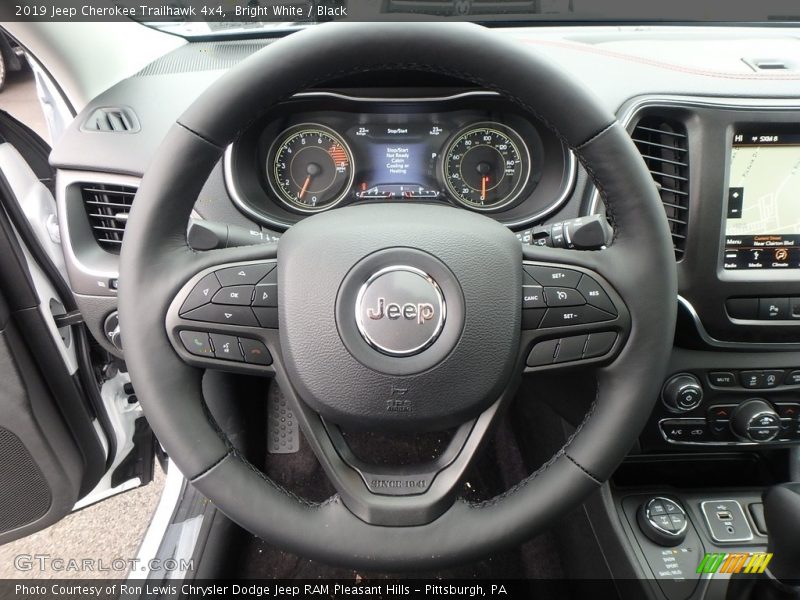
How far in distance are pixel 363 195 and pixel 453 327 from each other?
649 mm

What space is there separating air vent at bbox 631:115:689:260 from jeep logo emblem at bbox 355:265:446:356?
68 centimetres

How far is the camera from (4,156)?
129 centimetres

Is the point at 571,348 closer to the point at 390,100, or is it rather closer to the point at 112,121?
the point at 390,100

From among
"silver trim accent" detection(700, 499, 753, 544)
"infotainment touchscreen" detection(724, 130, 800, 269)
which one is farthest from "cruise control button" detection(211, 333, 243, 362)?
"silver trim accent" detection(700, 499, 753, 544)

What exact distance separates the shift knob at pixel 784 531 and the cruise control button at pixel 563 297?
0.59m

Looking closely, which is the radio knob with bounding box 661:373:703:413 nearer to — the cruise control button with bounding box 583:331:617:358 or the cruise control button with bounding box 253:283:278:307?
the cruise control button with bounding box 583:331:617:358

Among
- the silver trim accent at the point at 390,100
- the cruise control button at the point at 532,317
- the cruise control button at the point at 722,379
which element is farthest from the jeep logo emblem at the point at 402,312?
the cruise control button at the point at 722,379

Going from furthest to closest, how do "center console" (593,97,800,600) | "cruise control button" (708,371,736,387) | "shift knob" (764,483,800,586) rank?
"cruise control button" (708,371,736,387) < "center console" (593,97,800,600) < "shift knob" (764,483,800,586)

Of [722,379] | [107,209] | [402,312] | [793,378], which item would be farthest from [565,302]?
[107,209]

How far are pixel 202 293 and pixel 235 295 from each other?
0.15ft

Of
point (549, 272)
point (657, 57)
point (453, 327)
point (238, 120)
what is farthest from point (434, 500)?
point (657, 57)

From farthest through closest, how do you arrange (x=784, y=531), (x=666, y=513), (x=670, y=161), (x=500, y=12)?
(x=500, y=12) → (x=666, y=513) → (x=670, y=161) → (x=784, y=531)

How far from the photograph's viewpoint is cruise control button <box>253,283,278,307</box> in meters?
0.86

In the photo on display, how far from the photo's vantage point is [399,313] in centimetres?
82
